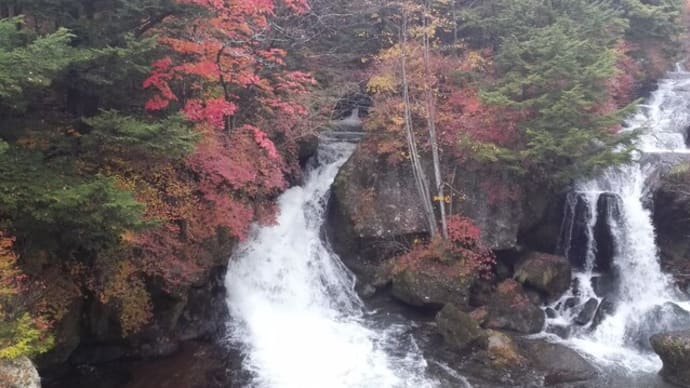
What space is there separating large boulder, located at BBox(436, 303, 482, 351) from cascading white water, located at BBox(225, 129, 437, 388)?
3.21ft

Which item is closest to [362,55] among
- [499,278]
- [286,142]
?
[286,142]

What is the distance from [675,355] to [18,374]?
13.7 metres

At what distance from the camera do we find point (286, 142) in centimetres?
1778

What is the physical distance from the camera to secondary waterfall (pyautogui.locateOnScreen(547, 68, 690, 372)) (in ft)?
48.5

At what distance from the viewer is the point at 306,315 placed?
51.7ft

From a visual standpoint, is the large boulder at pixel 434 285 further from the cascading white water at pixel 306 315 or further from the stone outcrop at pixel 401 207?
the stone outcrop at pixel 401 207

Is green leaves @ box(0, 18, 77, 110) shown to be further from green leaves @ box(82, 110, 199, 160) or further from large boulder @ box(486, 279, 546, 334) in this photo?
large boulder @ box(486, 279, 546, 334)

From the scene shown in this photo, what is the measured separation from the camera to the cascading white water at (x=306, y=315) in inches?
501

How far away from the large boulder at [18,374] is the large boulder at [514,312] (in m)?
11.7

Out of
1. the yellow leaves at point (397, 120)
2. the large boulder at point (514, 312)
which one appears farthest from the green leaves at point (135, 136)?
the large boulder at point (514, 312)

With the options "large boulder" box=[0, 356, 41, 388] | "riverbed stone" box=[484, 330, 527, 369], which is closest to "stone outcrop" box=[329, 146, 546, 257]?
"riverbed stone" box=[484, 330, 527, 369]

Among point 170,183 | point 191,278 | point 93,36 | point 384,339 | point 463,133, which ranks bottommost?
point 384,339

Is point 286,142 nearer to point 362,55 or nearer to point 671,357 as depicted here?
point 362,55

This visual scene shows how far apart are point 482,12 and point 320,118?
822 centimetres
